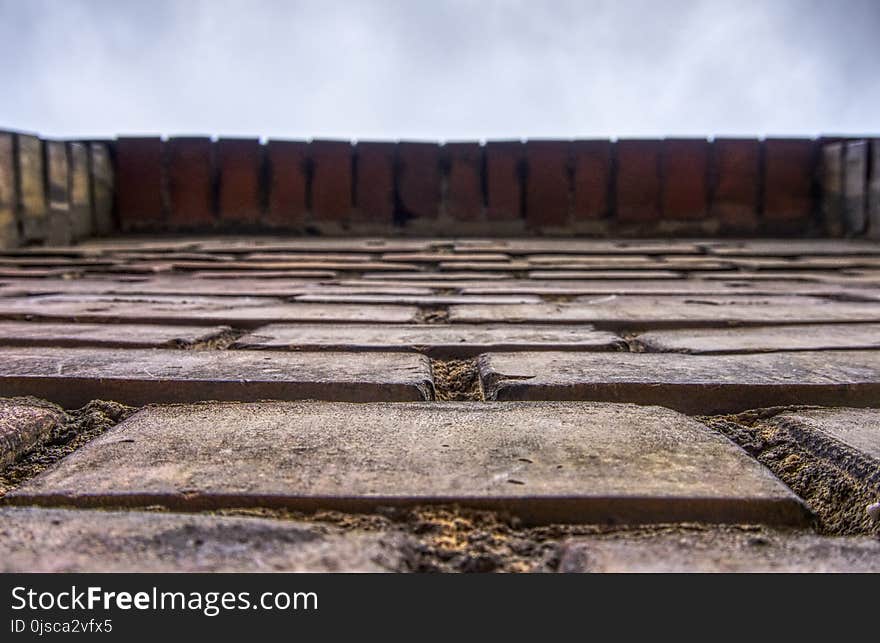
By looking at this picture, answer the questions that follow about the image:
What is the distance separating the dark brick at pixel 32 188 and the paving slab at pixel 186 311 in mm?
2222

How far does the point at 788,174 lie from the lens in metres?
4.65

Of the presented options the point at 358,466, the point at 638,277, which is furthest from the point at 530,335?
the point at 638,277

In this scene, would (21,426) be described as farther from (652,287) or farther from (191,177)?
(191,177)

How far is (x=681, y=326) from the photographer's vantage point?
1.59 m

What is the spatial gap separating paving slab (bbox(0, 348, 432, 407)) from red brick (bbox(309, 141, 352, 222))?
3521mm

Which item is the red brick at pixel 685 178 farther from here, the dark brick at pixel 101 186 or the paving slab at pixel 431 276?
the dark brick at pixel 101 186

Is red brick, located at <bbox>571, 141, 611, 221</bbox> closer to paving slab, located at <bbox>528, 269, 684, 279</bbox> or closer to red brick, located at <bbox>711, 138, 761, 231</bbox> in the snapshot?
red brick, located at <bbox>711, 138, 761, 231</bbox>

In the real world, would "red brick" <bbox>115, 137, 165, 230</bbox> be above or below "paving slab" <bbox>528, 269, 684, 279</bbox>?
above

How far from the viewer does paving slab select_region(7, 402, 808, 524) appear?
0.65 m

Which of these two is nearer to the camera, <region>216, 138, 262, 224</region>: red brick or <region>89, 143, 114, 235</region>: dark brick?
<region>89, 143, 114, 235</region>: dark brick

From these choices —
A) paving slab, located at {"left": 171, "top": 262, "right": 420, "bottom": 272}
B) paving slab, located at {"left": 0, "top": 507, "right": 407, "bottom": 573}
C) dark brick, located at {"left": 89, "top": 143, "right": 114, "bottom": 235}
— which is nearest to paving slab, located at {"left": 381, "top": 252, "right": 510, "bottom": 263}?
paving slab, located at {"left": 171, "top": 262, "right": 420, "bottom": 272}

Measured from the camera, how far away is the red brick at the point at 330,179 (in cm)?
464

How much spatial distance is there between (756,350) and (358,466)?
853mm
